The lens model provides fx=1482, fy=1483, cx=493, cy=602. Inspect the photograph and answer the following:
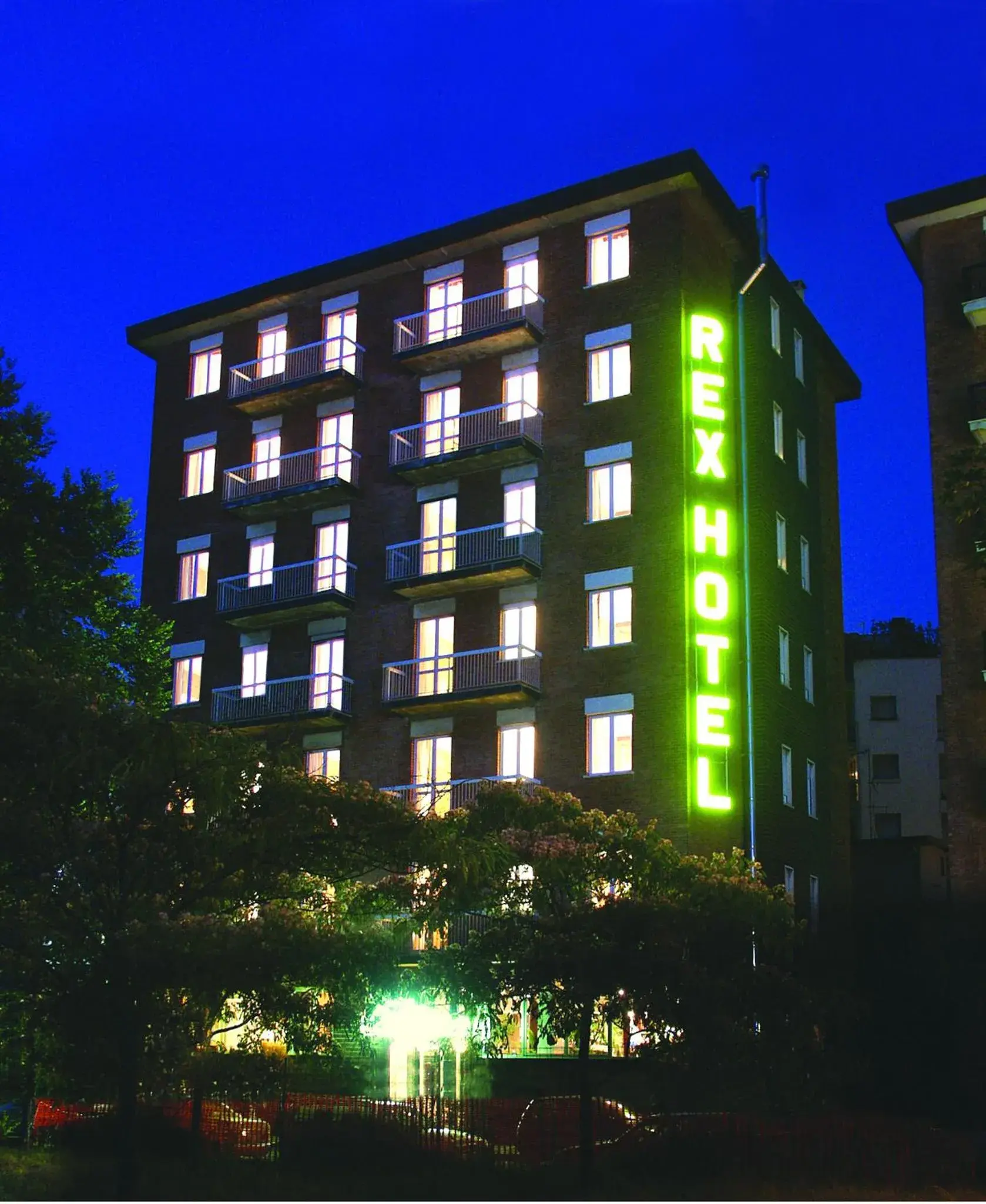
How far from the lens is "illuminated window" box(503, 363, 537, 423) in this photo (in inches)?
1727

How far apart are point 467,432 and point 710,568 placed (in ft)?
29.3

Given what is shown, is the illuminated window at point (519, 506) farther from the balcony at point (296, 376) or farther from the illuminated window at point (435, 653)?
the balcony at point (296, 376)

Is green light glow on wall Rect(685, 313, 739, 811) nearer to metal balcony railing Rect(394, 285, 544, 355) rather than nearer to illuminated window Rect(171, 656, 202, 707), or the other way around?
metal balcony railing Rect(394, 285, 544, 355)

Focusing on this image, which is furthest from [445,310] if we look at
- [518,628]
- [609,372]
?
[518,628]

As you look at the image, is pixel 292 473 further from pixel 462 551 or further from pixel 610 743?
pixel 610 743

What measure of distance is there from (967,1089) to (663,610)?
14.0 meters

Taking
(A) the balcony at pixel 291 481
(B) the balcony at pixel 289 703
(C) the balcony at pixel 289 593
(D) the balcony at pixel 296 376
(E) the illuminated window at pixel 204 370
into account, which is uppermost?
(E) the illuminated window at pixel 204 370

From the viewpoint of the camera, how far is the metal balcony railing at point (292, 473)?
1855 inches

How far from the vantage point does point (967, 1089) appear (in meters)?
33.3

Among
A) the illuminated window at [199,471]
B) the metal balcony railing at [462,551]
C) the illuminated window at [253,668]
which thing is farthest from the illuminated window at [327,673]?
the illuminated window at [199,471]

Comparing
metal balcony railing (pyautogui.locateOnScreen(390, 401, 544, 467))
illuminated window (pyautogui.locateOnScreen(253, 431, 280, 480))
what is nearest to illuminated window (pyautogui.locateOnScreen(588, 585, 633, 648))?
metal balcony railing (pyautogui.locateOnScreen(390, 401, 544, 467))

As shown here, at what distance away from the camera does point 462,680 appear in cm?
4247

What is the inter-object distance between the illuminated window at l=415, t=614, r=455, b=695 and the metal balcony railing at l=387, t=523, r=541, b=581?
1.57 meters

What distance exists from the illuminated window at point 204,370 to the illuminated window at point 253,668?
390 inches
